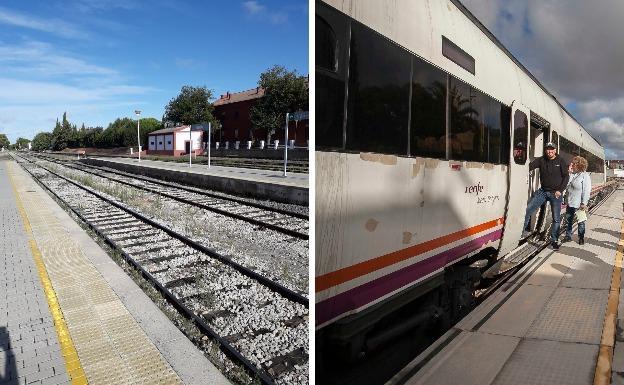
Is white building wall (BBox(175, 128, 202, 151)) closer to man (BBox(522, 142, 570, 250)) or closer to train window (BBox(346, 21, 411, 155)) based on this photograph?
man (BBox(522, 142, 570, 250))

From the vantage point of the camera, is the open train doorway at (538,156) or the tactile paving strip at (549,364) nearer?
the tactile paving strip at (549,364)

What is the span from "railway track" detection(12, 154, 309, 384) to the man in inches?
159

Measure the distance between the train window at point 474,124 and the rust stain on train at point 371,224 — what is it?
1.46 m

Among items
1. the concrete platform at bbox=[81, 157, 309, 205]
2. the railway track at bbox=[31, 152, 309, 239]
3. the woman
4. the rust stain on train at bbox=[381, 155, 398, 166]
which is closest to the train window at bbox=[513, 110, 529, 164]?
the woman

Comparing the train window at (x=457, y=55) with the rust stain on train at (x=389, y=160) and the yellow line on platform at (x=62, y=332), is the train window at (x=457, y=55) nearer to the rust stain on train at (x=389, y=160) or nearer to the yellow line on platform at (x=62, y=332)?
the rust stain on train at (x=389, y=160)

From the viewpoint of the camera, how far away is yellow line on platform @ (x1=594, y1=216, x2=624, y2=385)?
2934mm

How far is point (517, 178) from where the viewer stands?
5219 mm

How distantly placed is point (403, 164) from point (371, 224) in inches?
22.2

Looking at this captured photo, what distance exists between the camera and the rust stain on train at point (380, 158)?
208 centimetres

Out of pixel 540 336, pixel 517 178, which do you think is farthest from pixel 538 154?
pixel 540 336

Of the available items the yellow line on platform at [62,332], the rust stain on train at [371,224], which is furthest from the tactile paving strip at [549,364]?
the yellow line on platform at [62,332]

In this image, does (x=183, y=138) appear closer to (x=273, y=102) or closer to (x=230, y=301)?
(x=273, y=102)

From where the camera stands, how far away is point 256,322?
5328 mm

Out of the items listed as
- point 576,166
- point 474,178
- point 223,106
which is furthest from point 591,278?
point 223,106
